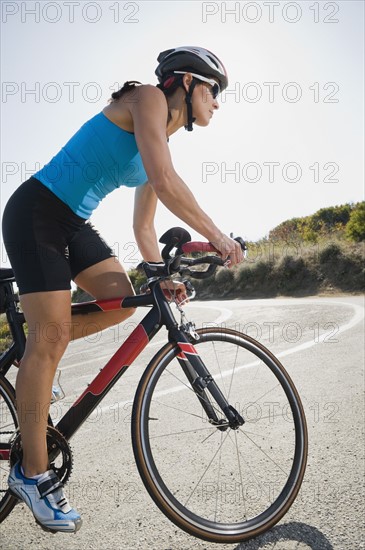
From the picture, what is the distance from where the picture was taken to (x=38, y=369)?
8.55 feet

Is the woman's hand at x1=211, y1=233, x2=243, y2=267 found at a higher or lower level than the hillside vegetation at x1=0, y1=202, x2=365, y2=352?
higher

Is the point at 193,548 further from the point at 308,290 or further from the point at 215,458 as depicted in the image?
the point at 308,290

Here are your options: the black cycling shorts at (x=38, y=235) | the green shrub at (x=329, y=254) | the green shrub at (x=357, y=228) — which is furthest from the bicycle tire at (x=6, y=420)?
the green shrub at (x=357, y=228)

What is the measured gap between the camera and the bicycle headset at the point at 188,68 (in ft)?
9.06

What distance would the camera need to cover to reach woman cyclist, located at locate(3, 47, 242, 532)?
2551 millimetres

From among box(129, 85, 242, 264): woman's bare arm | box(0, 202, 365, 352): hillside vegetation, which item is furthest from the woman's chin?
box(0, 202, 365, 352): hillside vegetation

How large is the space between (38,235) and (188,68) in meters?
1.12

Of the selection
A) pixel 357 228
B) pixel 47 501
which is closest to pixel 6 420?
pixel 47 501

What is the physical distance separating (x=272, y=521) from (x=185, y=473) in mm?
793

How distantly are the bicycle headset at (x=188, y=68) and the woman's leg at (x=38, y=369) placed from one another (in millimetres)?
1152

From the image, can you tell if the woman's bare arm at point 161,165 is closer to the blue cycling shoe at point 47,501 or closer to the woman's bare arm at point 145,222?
the woman's bare arm at point 145,222

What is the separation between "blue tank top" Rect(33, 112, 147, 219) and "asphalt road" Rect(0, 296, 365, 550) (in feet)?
5.25

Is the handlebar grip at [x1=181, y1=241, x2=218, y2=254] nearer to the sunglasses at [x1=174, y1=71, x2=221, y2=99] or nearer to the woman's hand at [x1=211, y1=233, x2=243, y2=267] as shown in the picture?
the woman's hand at [x1=211, y1=233, x2=243, y2=267]

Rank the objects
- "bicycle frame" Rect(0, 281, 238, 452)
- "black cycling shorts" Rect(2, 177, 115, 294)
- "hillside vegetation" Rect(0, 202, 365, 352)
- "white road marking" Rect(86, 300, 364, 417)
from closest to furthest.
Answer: "black cycling shorts" Rect(2, 177, 115, 294) < "bicycle frame" Rect(0, 281, 238, 452) < "white road marking" Rect(86, 300, 364, 417) < "hillside vegetation" Rect(0, 202, 365, 352)
